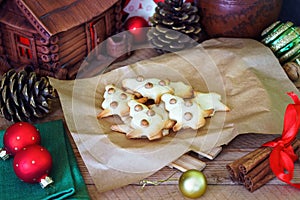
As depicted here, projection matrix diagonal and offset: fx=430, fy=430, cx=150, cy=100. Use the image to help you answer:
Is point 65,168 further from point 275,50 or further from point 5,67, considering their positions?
point 275,50

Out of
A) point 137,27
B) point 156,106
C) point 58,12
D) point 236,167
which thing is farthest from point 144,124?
point 137,27

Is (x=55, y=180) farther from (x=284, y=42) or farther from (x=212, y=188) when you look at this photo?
(x=284, y=42)

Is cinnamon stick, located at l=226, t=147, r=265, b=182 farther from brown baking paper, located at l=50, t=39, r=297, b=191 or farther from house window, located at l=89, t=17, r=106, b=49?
house window, located at l=89, t=17, r=106, b=49

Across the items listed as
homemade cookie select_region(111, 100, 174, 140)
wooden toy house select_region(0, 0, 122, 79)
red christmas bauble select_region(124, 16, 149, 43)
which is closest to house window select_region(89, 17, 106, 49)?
wooden toy house select_region(0, 0, 122, 79)

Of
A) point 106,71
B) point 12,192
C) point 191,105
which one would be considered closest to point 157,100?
point 191,105

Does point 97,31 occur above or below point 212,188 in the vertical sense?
above

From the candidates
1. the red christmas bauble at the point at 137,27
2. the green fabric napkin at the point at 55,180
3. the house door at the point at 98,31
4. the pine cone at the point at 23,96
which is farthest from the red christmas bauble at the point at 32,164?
the red christmas bauble at the point at 137,27
